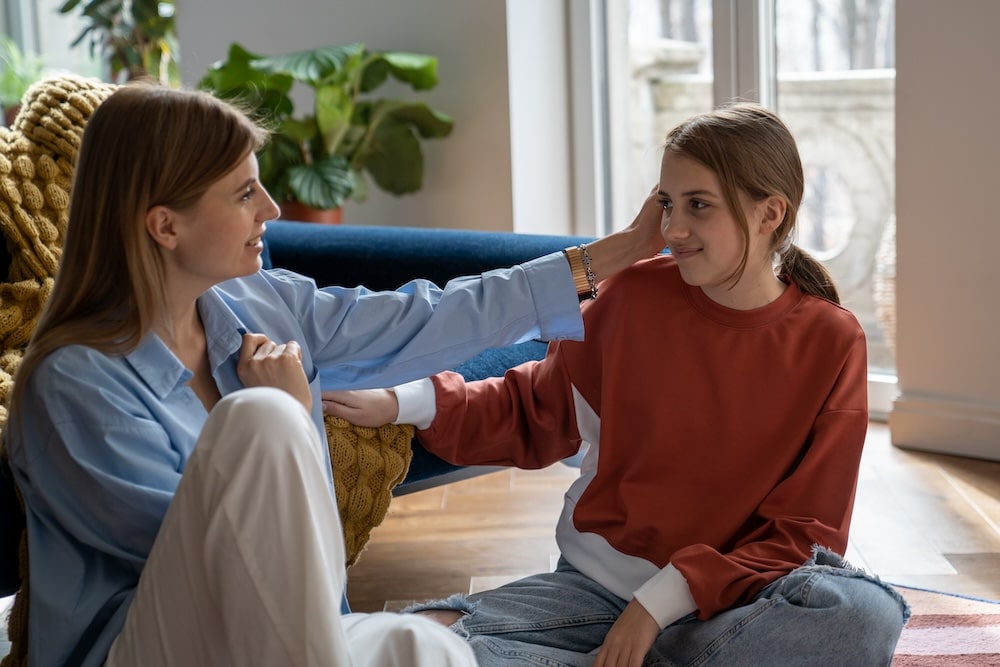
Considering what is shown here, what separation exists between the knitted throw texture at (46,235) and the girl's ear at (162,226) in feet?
1.67

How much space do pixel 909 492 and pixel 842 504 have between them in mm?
1192

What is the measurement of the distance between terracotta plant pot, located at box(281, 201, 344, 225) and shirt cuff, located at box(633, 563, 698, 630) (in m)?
2.13

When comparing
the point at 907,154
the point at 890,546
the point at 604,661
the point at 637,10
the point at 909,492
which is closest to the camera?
the point at 604,661

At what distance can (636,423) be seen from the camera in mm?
1554

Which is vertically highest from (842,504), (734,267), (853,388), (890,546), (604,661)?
(734,267)

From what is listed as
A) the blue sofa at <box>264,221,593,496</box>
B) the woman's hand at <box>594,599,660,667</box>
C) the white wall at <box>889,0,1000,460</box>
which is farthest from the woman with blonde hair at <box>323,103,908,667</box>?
the white wall at <box>889,0,1000,460</box>

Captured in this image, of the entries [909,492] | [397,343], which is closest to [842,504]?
[397,343]

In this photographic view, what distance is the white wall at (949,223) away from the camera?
2600 millimetres

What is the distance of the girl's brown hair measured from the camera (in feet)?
4.89

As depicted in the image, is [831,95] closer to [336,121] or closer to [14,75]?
[336,121]

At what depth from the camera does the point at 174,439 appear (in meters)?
1.28

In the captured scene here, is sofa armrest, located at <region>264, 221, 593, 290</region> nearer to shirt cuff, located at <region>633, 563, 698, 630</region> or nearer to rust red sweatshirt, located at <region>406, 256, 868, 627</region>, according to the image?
rust red sweatshirt, located at <region>406, 256, 868, 627</region>

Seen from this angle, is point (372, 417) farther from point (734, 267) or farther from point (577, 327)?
point (734, 267)

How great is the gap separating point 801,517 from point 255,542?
0.69 meters
